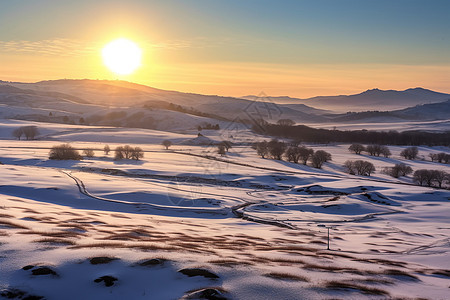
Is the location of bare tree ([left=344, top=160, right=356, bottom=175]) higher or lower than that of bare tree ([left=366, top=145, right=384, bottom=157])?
lower

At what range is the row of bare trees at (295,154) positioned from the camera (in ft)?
343

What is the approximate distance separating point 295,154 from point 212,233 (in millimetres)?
79953

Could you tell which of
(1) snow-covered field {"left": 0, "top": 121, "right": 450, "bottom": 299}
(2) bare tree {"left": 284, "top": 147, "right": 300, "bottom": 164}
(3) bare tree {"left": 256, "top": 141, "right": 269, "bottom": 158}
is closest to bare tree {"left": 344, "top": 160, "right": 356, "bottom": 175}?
(1) snow-covered field {"left": 0, "top": 121, "right": 450, "bottom": 299}

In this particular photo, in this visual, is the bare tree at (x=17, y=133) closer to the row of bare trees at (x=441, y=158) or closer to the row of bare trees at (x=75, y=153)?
the row of bare trees at (x=75, y=153)

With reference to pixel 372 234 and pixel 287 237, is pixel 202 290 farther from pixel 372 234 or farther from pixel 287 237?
pixel 372 234

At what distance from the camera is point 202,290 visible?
14.9 metres

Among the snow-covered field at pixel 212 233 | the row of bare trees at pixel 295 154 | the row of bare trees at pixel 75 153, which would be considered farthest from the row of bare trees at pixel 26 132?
the row of bare trees at pixel 295 154

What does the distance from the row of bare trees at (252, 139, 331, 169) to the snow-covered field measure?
560 centimetres

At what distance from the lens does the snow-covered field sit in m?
15.9

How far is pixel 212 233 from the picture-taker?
115 ft

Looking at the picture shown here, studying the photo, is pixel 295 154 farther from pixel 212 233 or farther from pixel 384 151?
pixel 212 233

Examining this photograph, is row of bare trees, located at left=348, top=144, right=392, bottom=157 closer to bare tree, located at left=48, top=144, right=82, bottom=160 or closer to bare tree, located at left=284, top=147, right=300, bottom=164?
bare tree, located at left=284, top=147, right=300, bottom=164

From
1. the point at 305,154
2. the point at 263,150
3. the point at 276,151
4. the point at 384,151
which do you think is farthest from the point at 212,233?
the point at 384,151

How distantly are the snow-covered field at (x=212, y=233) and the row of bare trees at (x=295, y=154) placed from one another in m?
5.60
